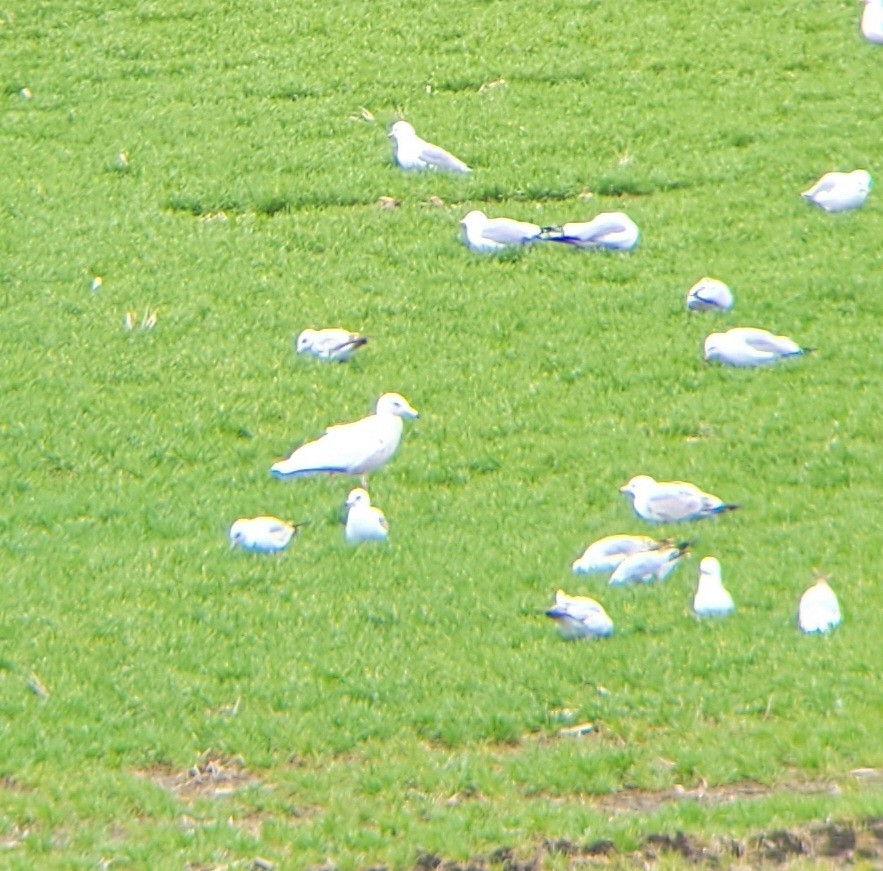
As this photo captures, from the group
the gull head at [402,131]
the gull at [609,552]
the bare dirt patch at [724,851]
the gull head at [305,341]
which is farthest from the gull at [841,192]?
the bare dirt patch at [724,851]

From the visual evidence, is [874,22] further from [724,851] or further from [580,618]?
[724,851]

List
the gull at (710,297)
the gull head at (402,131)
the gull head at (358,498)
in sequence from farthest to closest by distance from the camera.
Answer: the gull head at (402,131) < the gull at (710,297) < the gull head at (358,498)

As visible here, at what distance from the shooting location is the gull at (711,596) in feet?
26.0

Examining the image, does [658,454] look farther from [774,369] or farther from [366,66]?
[366,66]

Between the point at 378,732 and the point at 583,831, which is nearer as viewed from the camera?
the point at 583,831

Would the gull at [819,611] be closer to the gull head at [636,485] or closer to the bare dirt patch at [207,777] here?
the gull head at [636,485]

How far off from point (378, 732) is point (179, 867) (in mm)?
1304

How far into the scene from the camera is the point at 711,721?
7234mm

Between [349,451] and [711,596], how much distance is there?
7.41 ft

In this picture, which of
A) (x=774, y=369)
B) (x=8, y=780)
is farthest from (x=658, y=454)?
(x=8, y=780)

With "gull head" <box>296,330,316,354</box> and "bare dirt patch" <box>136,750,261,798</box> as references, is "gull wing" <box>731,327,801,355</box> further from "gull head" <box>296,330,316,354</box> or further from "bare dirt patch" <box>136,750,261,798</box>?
"bare dirt patch" <box>136,750,261,798</box>

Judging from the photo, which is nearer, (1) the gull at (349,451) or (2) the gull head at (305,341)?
(1) the gull at (349,451)

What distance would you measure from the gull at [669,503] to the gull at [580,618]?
1.08 metres

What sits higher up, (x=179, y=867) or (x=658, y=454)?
(x=179, y=867)
